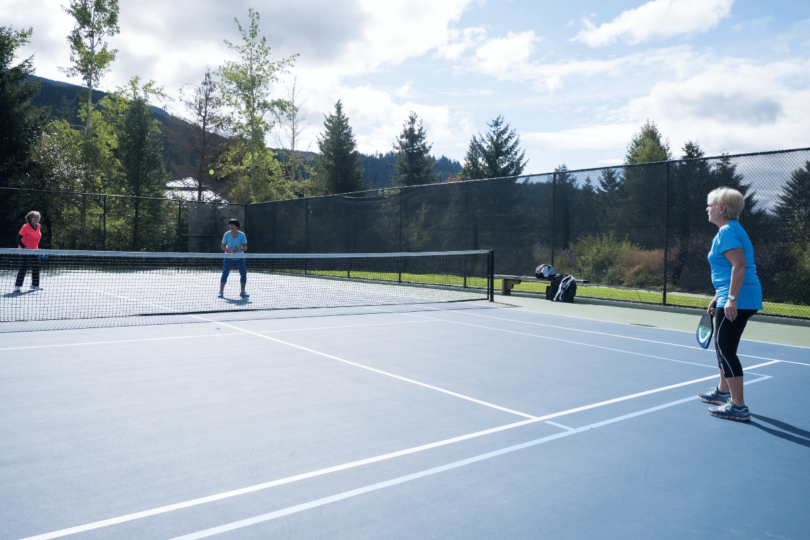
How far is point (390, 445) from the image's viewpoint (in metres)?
3.36

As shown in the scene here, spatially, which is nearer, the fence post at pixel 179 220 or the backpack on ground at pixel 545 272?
the backpack on ground at pixel 545 272

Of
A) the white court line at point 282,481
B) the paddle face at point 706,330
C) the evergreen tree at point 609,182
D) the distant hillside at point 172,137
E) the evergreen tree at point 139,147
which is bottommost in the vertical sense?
the white court line at point 282,481

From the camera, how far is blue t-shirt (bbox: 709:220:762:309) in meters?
3.83

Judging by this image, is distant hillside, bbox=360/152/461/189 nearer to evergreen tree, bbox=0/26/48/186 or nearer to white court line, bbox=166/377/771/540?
evergreen tree, bbox=0/26/48/186

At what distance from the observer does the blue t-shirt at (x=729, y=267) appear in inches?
151

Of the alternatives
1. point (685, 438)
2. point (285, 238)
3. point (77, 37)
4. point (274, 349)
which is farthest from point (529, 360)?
point (77, 37)

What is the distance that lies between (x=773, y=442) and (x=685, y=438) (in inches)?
21.1

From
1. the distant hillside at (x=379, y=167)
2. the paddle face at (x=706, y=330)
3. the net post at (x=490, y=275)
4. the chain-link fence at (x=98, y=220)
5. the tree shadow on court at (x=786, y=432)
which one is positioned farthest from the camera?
the distant hillside at (x=379, y=167)

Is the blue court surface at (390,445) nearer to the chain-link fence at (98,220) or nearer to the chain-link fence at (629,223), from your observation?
the chain-link fence at (629,223)

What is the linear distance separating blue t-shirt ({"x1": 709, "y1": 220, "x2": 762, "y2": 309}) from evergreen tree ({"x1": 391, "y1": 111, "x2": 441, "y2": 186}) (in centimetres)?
3739

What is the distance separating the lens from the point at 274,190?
30.1 m

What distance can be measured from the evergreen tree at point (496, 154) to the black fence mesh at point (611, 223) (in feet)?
73.5

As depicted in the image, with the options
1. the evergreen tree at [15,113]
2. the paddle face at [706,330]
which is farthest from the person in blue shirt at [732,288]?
the evergreen tree at [15,113]

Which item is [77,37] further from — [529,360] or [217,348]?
[529,360]
